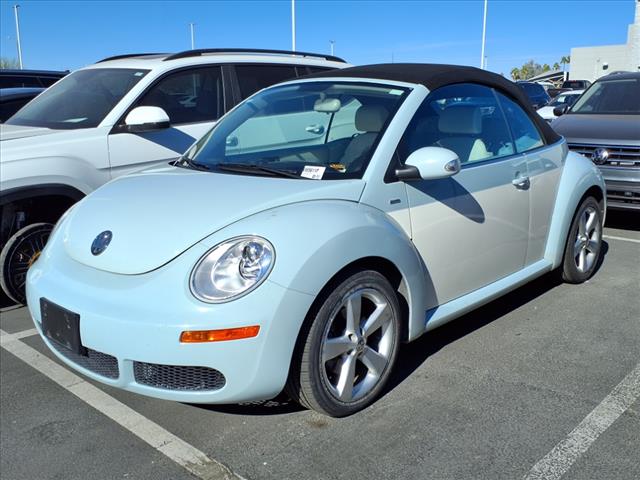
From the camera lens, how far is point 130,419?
319cm

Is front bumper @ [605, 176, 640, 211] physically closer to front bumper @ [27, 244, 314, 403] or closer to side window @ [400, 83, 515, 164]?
side window @ [400, 83, 515, 164]

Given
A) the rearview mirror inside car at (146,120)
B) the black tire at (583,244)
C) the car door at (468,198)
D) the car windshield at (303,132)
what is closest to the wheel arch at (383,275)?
the car door at (468,198)

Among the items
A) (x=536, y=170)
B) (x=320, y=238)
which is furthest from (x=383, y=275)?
(x=536, y=170)

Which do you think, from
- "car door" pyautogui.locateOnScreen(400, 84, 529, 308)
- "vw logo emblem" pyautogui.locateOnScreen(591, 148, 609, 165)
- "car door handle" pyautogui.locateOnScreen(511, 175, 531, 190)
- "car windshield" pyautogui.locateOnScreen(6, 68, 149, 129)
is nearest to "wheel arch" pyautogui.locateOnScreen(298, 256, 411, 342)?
"car door" pyautogui.locateOnScreen(400, 84, 529, 308)

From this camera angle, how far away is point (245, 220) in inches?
113

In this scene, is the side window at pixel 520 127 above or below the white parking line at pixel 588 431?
above

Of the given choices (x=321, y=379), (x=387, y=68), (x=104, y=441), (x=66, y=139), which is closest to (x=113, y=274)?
(x=104, y=441)

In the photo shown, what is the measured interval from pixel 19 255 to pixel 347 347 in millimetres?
3088

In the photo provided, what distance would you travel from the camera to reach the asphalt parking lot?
8.95 ft

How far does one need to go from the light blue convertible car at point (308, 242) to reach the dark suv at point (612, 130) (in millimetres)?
2677

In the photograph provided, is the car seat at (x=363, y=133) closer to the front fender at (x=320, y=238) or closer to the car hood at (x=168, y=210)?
the car hood at (x=168, y=210)

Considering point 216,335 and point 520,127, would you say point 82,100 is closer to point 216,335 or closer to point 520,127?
point 520,127

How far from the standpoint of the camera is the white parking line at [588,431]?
8.70 ft

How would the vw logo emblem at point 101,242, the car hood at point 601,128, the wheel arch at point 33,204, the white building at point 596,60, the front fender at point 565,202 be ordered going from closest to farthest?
1. the vw logo emblem at point 101,242
2. the front fender at point 565,202
3. the wheel arch at point 33,204
4. the car hood at point 601,128
5. the white building at point 596,60
